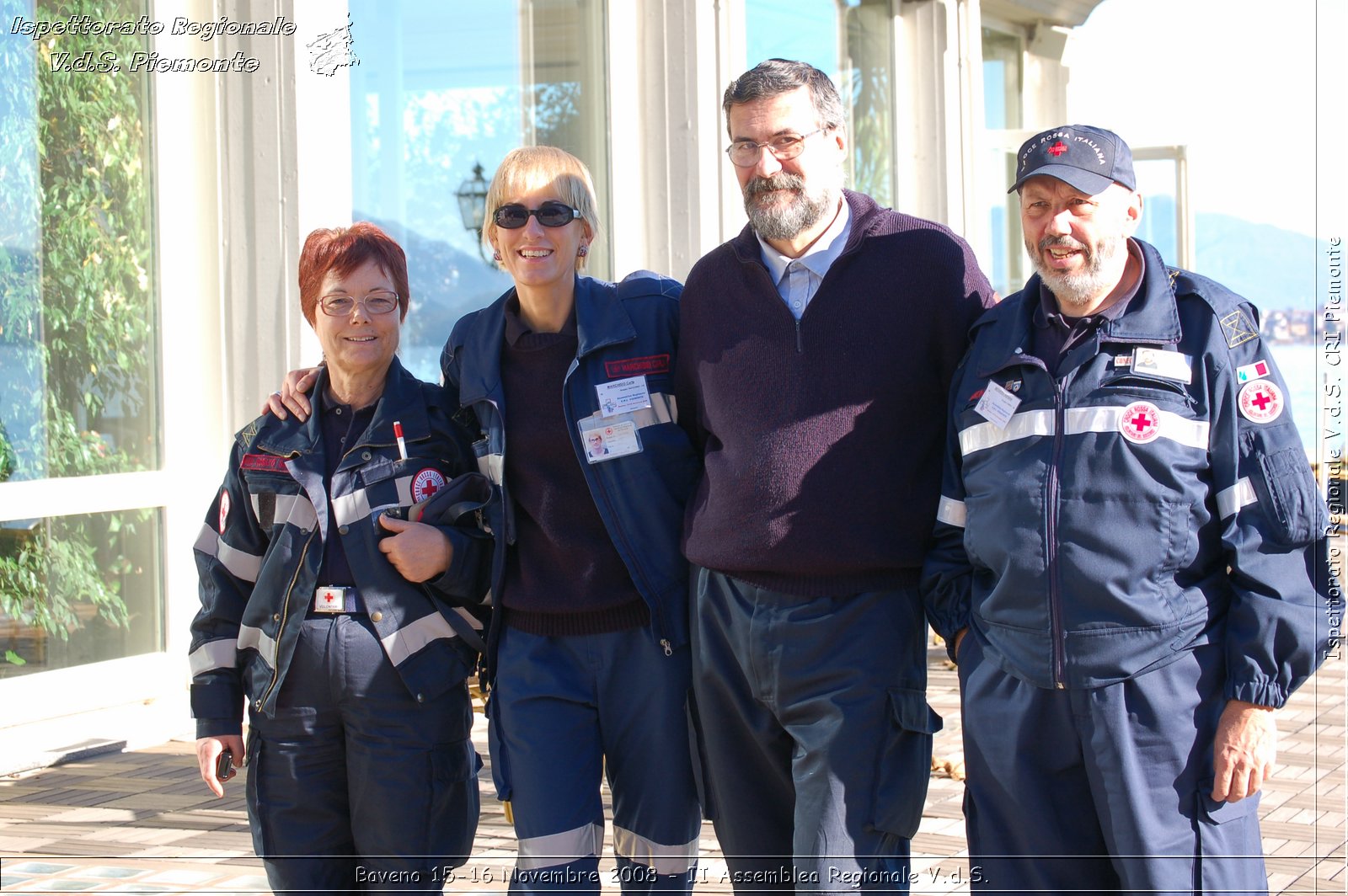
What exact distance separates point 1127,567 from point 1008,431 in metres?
0.34

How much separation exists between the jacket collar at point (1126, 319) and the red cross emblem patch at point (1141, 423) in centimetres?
13

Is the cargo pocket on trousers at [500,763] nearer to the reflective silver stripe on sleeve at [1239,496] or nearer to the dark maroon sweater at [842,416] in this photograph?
the dark maroon sweater at [842,416]

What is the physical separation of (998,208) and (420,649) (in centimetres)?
986

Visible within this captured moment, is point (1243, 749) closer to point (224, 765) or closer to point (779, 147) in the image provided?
point (779, 147)

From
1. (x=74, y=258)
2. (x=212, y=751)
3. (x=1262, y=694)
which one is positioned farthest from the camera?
(x=74, y=258)

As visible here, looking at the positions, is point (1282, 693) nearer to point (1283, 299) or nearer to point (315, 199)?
point (315, 199)

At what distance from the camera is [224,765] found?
116 inches

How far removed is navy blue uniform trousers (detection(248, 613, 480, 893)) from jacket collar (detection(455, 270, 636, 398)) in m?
0.59

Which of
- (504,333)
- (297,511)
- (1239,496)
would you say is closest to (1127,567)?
(1239,496)

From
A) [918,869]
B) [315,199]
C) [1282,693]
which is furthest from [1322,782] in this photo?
[315,199]

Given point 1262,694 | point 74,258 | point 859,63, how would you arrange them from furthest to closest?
point 859,63, point 74,258, point 1262,694

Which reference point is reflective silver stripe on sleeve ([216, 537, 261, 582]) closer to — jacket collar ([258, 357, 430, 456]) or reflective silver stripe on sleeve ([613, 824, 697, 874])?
jacket collar ([258, 357, 430, 456])

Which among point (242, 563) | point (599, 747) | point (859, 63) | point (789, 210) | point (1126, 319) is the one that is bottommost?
point (599, 747)

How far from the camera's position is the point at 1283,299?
16.4m
